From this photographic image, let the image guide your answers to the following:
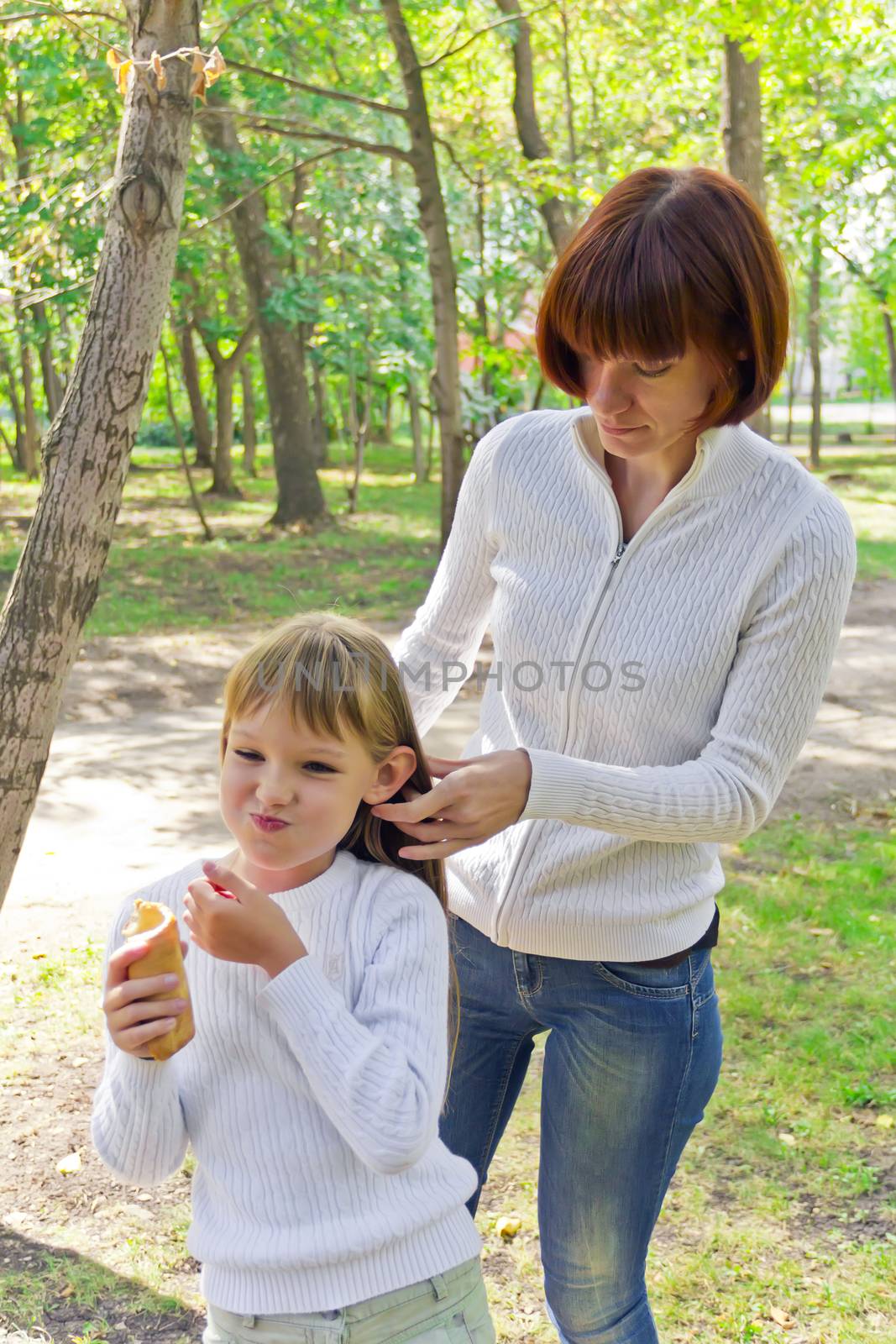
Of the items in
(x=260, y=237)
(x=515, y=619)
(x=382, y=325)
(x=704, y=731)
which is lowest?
(x=704, y=731)

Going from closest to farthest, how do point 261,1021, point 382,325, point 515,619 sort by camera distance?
point 261,1021 → point 515,619 → point 382,325

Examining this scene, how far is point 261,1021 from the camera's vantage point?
Answer: 1645 millimetres

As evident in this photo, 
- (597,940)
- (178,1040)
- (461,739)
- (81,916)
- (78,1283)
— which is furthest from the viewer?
(461,739)

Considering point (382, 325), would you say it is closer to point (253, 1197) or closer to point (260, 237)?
point (260, 237)

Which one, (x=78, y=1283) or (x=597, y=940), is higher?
(x=597, y=940)

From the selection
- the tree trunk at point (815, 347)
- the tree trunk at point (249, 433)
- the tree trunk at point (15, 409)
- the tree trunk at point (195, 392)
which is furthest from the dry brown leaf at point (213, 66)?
the tree trunk at point (249, 433)

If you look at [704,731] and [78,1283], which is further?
[78,1283]

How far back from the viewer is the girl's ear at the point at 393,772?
1.79m

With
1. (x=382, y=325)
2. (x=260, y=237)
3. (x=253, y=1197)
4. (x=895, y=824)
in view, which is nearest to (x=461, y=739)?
(x=895, y=824)

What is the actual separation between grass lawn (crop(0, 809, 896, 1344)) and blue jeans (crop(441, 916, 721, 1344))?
112 cm

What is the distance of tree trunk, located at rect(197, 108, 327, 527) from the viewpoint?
14445 mm

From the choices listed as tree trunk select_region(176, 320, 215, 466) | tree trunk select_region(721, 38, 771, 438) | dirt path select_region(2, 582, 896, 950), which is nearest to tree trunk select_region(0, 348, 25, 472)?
tree trunk select_region(176, 320, 215, 466)

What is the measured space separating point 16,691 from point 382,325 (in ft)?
40.4

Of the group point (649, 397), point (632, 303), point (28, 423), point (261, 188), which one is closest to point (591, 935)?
point (649, 397)
